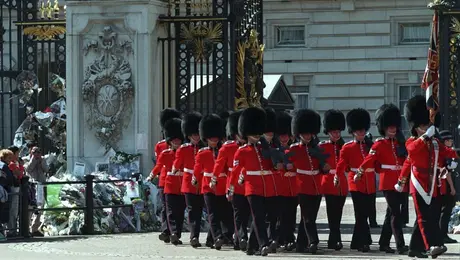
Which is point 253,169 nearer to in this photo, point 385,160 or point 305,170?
point 305,170

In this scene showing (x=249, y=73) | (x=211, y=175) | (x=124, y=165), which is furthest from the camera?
(x=249, y=73)

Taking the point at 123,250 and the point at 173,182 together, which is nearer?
the point at 123,250

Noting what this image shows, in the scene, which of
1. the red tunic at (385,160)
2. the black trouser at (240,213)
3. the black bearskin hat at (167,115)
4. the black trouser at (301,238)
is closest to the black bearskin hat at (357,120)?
the red tunic at (385,160)

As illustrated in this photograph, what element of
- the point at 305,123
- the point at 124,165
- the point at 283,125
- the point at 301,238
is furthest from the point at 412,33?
the point at 301,238

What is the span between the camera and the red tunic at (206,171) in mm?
20797

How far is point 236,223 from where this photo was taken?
20141 millimetres

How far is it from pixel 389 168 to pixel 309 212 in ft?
3.44

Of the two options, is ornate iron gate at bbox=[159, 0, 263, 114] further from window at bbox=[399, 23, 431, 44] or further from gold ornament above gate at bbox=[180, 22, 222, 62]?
window at bbox=[399, 23, 431, 44]

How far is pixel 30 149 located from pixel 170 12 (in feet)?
9.45

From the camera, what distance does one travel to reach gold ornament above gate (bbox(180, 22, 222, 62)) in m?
24.5

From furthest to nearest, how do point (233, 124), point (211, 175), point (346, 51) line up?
point (346, 51) < point (211, 175) < point (233, 124)

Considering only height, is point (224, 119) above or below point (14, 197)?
above

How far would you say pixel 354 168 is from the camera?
791 inches

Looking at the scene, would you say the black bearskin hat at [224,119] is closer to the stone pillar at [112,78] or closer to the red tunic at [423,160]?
the stone pillar at [112,78]
